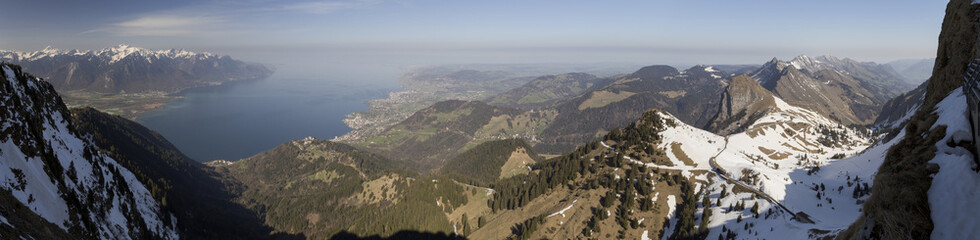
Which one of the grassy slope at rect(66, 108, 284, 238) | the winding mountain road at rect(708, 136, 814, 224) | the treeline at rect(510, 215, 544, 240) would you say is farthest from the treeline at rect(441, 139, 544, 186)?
the winding mountain road at rect(708, 136, 814, 224)

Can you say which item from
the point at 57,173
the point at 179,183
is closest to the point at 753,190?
the point at 57,173

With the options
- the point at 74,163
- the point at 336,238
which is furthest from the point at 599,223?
the point at 74,163

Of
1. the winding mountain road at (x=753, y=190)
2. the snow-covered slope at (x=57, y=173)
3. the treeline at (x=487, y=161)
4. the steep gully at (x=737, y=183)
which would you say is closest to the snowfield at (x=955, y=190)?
the steep gully at (x=737, y=183)

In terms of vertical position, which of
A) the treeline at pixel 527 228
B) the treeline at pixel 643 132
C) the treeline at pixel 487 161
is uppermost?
the treeline at pixel 643 132

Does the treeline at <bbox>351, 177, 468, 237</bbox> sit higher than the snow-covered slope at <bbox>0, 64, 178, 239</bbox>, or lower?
lower

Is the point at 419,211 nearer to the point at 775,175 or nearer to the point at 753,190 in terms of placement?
the point at 753,190

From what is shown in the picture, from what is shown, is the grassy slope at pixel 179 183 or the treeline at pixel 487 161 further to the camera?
the treeline at pixel 487 161

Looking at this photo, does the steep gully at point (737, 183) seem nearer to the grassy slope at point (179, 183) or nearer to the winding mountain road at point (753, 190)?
A: the winding mountain road at point (753, 190)

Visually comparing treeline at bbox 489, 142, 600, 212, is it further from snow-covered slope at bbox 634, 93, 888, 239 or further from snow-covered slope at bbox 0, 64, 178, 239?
snow-covered slope at bbox 0, 64, 178, 239

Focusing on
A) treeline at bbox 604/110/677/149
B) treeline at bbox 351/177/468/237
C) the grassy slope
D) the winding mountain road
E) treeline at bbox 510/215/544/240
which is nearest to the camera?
the winding mountain road
